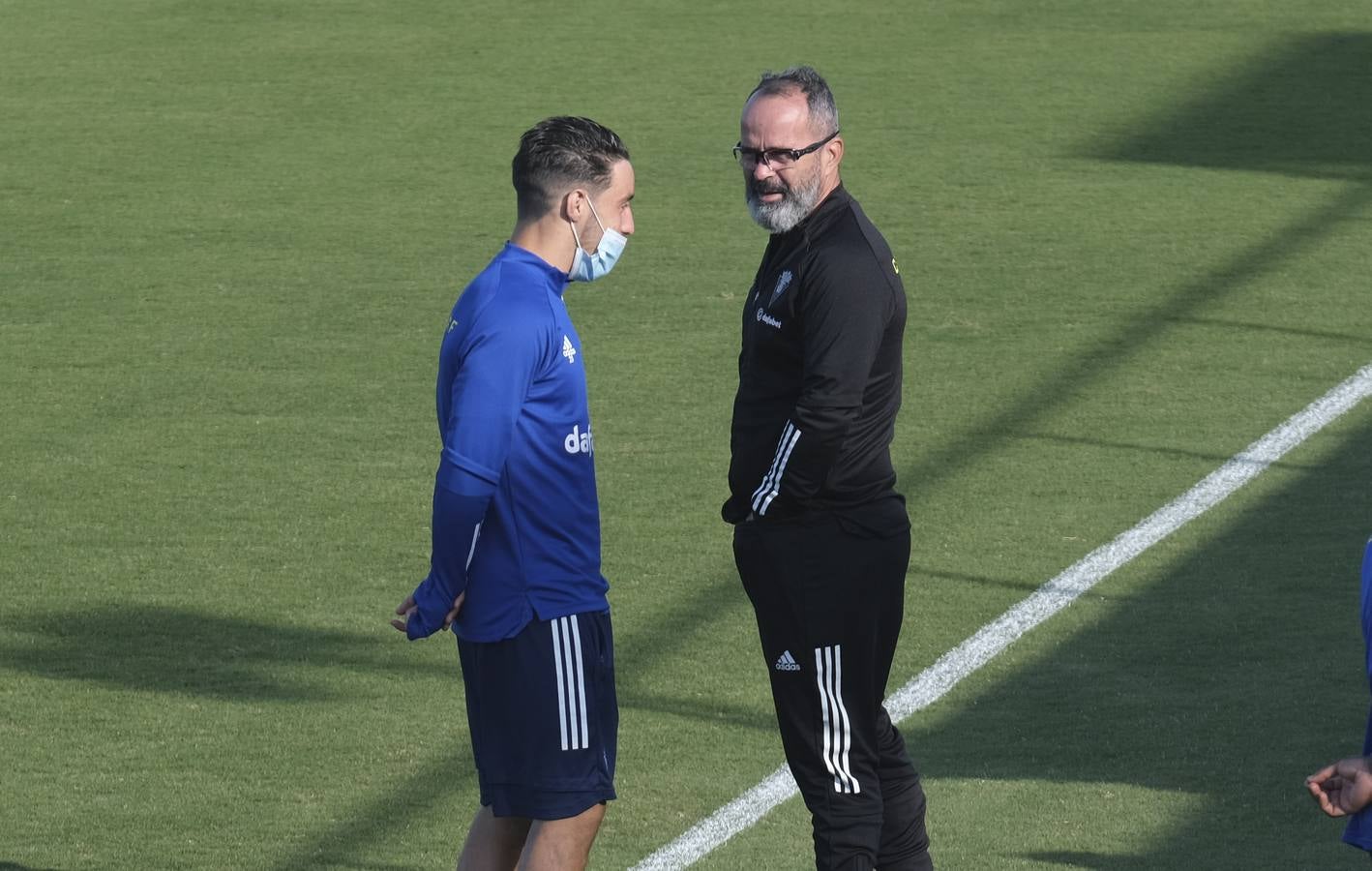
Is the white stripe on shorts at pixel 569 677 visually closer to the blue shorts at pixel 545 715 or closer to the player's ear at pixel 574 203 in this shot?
the blue shorts at pixel 545 715

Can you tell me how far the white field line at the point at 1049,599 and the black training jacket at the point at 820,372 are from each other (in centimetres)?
117

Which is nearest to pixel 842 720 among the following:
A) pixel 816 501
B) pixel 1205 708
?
pixel 816 501

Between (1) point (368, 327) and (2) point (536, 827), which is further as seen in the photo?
(1) point (368, 327)

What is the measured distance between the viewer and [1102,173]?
46.7 feet

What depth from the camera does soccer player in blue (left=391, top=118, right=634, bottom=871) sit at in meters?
4.21

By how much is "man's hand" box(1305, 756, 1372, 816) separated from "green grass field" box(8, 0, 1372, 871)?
70.4 inches

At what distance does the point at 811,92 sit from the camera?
4.63 m

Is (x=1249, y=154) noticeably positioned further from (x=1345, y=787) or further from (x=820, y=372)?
(x=1345, y=787)

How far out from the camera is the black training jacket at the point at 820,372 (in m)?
4.39

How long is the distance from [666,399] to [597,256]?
5461 mm

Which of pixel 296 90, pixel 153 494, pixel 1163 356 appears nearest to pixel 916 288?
pixel 1163 356

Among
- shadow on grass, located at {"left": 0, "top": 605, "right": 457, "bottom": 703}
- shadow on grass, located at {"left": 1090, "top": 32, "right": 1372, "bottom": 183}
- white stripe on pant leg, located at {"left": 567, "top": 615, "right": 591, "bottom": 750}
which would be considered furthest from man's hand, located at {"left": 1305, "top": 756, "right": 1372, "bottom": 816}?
shadow on grass, located at {"left": 1090, "top": 32, "right": 1372, "bottom": 183}

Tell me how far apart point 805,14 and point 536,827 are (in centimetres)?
1487

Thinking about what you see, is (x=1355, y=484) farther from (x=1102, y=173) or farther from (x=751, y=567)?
(x=1102, y=173)
